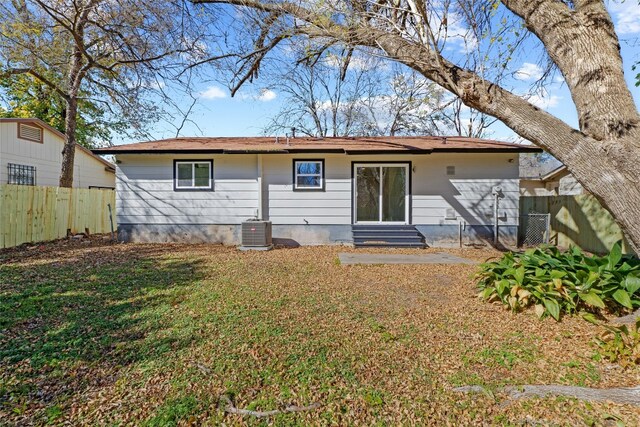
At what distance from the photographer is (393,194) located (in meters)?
9.70

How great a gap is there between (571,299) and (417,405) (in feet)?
8.35

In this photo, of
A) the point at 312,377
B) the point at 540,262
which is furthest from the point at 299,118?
the point at 312,377

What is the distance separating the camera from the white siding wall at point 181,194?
9.45m

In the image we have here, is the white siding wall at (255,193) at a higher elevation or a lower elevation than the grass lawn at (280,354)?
higher

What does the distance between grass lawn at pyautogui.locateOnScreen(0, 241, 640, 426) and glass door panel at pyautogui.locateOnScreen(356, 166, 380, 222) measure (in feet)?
15.1

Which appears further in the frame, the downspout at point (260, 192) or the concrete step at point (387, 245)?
the downspout at point (260, 192)

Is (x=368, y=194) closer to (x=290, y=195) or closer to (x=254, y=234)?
(x=290, y=195)

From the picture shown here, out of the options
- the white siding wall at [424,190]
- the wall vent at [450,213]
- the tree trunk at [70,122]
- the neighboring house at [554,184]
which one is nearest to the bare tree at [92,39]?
the tree trunk at [70,122]

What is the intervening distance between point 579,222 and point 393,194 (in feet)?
16.9

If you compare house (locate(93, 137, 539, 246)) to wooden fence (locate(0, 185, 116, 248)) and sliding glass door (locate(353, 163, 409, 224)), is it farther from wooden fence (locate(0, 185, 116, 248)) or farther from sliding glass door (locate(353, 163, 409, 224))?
wooden fence (locate(0, 185, 116, 248))

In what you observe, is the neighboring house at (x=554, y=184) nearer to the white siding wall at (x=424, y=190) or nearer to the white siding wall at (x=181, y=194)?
the white siding wall at (x=424, y=190)

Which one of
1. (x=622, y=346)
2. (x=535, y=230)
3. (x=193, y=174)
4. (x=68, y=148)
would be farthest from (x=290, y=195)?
(x=68, y=148)

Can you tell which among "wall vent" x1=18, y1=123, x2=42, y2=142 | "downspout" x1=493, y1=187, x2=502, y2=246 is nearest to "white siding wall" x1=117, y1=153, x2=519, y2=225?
"downspout" x1=493, y1=187, x2=502, y2=246

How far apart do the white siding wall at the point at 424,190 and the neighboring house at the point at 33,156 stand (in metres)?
10.5
